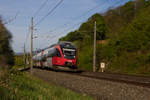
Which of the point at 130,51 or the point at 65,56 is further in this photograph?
the point at 130,51

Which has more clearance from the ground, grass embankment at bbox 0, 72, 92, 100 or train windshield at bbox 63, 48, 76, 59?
train windshield at bbox 63, 48, 76, 59

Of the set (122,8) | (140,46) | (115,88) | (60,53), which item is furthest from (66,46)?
(122,8)

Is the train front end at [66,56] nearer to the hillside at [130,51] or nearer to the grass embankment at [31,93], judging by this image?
the hillside at [130,51]

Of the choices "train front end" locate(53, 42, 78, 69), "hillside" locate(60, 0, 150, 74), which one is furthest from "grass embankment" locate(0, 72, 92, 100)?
"hillside" locate(60, 0, 150, 74)

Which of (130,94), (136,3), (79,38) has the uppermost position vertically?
(136,3)

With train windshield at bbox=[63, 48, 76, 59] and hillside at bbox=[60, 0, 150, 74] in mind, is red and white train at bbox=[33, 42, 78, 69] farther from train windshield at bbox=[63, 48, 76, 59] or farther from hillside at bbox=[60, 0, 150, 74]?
hillside at bbox=[60, 0, 150, 74]

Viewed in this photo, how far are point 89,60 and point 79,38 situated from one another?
2517 centimetres

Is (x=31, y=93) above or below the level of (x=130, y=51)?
below

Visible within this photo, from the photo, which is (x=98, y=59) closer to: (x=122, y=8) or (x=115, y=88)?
(x=115, y=88)

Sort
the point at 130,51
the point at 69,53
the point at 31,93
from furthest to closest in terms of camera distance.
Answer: the point at 130,51
the point at 69,53
the point at 31,93

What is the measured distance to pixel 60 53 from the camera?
21.5m

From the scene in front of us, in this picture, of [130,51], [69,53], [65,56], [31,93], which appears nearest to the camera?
[31,93]

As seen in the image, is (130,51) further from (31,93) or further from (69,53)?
(31,93)

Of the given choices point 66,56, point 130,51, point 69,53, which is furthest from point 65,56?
point 130,51
